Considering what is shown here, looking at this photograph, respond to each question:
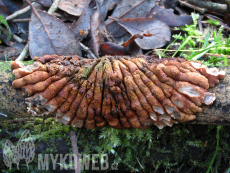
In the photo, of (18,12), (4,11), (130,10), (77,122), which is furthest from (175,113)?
(4,11)

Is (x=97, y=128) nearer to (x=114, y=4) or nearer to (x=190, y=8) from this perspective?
(x=114, y=4)

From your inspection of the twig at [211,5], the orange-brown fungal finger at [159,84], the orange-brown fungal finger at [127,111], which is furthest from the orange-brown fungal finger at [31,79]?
the twig at [211,5]

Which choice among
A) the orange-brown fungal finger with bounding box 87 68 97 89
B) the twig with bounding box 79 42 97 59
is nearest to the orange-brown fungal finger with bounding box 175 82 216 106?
the orange-brown fungal finger with bounding box 87 68 97 89

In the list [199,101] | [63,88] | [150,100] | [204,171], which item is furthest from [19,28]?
[204,171]

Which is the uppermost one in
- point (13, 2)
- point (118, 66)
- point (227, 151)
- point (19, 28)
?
point (13, 2)

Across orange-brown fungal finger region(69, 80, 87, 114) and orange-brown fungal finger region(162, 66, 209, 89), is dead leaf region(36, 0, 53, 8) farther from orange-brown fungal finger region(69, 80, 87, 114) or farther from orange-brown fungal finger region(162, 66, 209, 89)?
orange-brown fungal finger region(162, 66, 209, 89)
